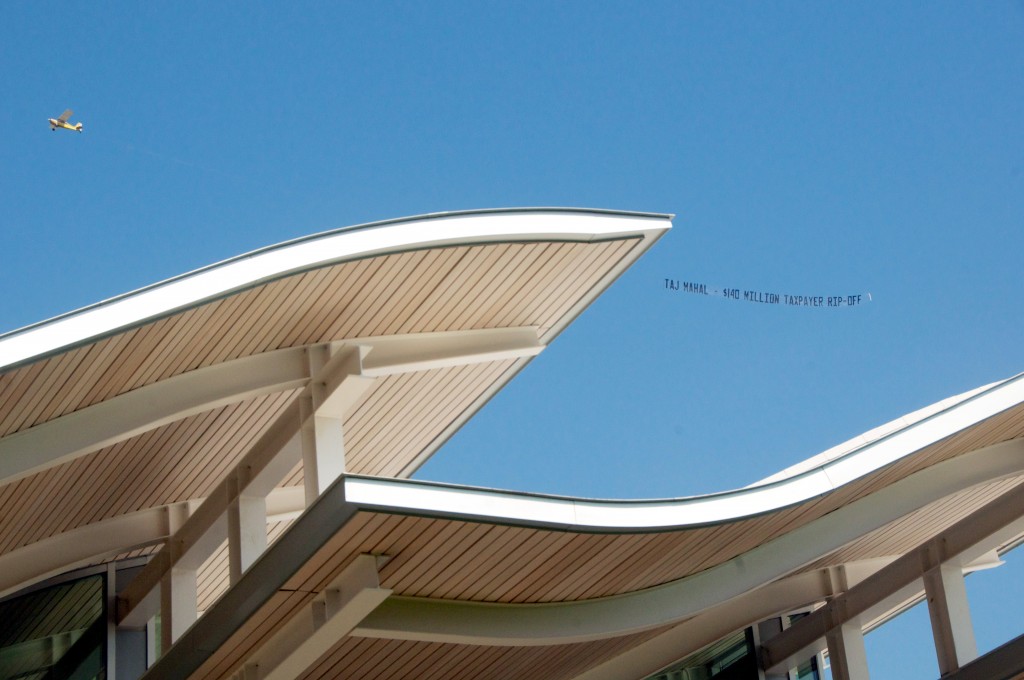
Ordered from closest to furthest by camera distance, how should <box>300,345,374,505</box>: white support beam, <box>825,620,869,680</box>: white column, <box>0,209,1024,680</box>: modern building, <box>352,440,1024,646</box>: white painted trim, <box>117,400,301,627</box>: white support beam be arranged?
<box>0,209,1024,680</box>: modern building, <box>352,440,1024,646</box>: white painted trim, <box>300,345,374,505</box>: white support beam, <box>117,400,301,627</box>: white support beam, <box>825,620,869,680</box>: white column

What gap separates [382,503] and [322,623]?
166 cm

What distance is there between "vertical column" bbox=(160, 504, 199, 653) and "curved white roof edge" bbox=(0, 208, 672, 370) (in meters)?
4.55


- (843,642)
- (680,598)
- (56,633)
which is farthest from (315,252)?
(843,642)

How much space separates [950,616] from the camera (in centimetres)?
1429

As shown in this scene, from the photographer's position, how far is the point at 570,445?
116375mm

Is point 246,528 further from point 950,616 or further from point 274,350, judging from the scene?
point 950,616

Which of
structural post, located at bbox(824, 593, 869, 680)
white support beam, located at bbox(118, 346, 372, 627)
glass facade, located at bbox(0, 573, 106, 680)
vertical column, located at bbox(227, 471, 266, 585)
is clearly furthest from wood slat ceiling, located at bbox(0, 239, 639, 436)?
structural post, located at bbox(824, 593, 869, 680)

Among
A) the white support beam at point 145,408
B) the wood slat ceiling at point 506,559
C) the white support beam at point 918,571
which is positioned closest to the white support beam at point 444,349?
the white support beam at point 145,408

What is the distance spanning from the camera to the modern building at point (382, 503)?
9.59m

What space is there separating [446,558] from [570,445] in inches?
4213

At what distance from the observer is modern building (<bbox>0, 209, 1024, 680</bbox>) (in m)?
9.59

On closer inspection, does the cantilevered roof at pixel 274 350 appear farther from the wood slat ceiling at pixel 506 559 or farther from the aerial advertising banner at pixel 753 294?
the wood slat ceiling at pixel 506 559

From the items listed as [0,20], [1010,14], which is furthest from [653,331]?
[0,20]

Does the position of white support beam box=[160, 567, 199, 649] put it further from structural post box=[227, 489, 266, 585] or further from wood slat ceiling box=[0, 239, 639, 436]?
wood slat ceiling box=[0, 239, 639, 436]
